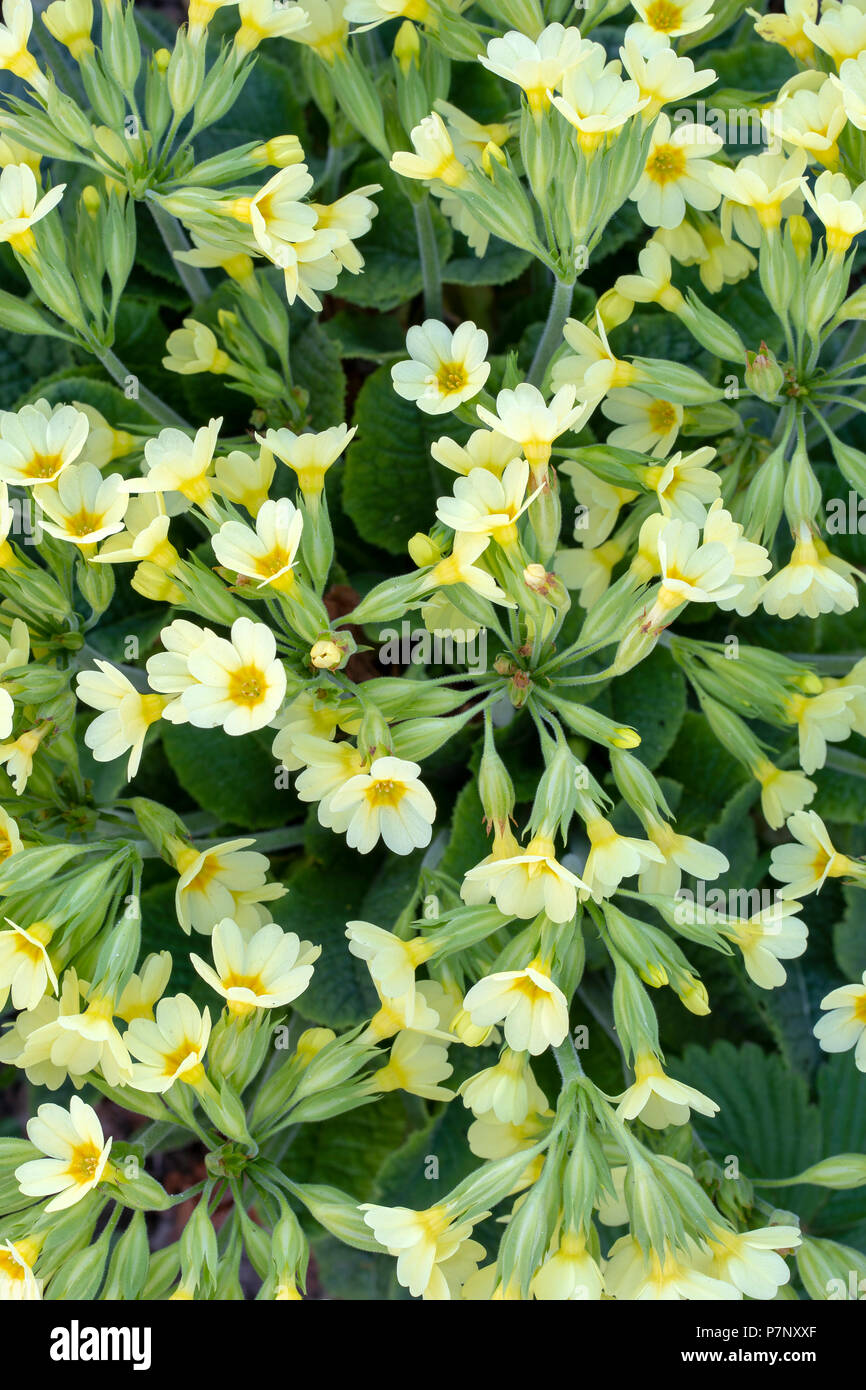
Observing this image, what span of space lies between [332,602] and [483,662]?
2.70 feet

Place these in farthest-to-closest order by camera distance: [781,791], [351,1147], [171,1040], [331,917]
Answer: [351,1147] → [331,917] → [781,791] → [171,1040]

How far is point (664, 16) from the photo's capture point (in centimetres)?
178

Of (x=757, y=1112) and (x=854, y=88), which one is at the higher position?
(x=854, y=88)

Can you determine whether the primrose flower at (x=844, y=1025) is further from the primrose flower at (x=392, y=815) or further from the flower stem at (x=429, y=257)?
the flower stem at (x=429, y=257)

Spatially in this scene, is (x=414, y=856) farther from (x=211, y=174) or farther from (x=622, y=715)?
(x=211, y=174)

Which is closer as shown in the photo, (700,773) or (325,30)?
(325,30)

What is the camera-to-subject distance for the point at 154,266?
257 cm

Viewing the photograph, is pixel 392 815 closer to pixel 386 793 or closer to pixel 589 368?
pixel 386 793

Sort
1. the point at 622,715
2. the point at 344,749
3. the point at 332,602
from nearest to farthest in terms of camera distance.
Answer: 1. the point at 344,749
2. the point at 622,715
3. the point at 332,602

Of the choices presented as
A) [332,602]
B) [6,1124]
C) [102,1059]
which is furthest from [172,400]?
[6,1124]

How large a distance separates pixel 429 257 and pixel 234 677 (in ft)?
3.58

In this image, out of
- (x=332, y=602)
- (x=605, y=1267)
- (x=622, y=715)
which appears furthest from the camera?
(x=332, y=602)

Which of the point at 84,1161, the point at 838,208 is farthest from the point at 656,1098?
the point at 838,208

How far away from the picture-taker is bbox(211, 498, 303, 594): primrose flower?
1467mm
